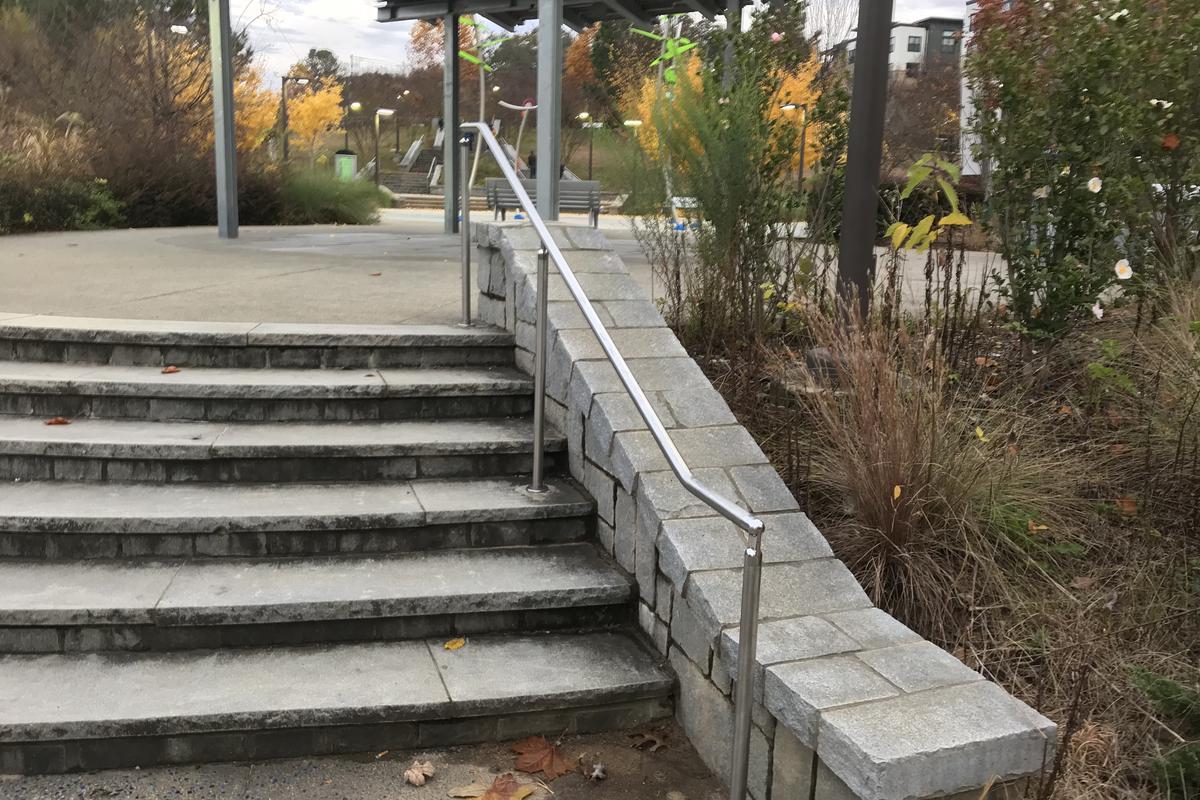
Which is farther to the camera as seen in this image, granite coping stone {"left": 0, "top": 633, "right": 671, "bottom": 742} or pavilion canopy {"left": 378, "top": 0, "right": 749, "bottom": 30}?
pavilion canopy {"left": 378, "top": 0, "right": 749, "bottom": 30}

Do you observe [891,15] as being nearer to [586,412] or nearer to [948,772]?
[586,412]

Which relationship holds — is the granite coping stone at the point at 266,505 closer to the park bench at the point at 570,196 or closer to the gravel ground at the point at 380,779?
the gravel ground at the point at 380,779

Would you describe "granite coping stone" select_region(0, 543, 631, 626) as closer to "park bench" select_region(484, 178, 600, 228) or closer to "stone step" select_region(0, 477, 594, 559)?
"stone step" select_region(0, 477, 594, 559)

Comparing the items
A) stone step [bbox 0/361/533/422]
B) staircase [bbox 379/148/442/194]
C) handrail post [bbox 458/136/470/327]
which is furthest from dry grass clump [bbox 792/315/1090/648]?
staircase [bbox 379/148/442/194]

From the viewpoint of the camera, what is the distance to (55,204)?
10703 mm

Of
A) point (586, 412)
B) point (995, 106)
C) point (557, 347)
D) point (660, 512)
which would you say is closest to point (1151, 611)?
point (660, 512)

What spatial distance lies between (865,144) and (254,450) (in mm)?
2808

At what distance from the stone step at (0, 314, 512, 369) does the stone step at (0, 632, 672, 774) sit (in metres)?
1.64

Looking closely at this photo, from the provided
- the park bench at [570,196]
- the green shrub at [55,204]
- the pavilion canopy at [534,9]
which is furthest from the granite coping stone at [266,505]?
the park bench at [570,196]

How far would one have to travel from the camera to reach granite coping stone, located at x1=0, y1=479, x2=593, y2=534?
3.11m

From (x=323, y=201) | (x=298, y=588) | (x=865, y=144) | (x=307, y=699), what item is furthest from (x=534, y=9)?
(x=307, y=699)

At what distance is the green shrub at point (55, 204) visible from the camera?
1006cm

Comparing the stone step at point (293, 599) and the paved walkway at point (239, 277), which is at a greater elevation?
the paved walkway at point (239, 277)

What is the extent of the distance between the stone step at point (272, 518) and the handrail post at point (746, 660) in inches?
56.2
